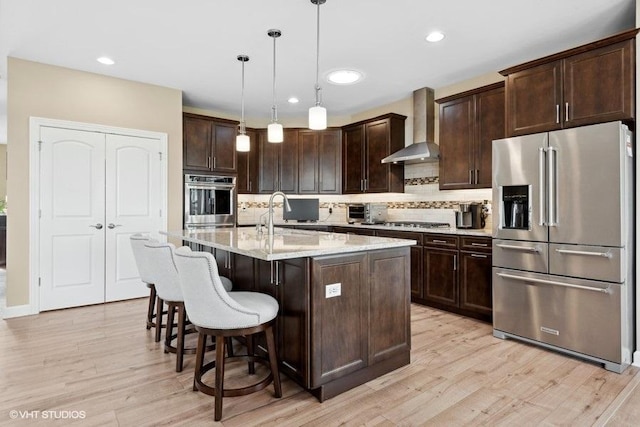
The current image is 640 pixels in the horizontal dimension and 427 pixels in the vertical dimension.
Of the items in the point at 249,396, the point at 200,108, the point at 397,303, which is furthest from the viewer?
the point at 200,108

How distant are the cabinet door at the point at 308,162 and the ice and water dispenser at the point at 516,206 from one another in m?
3.40

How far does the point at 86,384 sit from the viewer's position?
7.93 ft

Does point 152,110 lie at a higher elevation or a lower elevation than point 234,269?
higher

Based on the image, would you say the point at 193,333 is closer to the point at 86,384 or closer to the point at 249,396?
the point at 86,384

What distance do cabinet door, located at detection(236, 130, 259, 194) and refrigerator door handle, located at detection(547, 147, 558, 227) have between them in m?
4.35

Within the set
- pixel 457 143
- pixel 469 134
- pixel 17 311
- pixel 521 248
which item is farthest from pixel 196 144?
pixel 521 248

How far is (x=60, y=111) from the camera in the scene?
13.6 ft

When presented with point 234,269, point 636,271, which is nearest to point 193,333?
point 234,269

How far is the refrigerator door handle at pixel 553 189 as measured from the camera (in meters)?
2.91

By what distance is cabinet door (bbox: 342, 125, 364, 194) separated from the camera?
227 inches

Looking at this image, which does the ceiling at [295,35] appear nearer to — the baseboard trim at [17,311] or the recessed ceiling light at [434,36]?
the recessed ceiling light at [434,36]

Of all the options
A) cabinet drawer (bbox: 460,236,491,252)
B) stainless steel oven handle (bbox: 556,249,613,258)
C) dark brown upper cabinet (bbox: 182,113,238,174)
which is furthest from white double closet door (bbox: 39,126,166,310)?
stainless steel oven handle (bbox: 556,249,613,258)

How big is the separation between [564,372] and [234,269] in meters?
2.63

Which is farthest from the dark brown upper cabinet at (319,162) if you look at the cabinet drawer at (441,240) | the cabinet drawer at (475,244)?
the cabinet drawer at (475,244)
